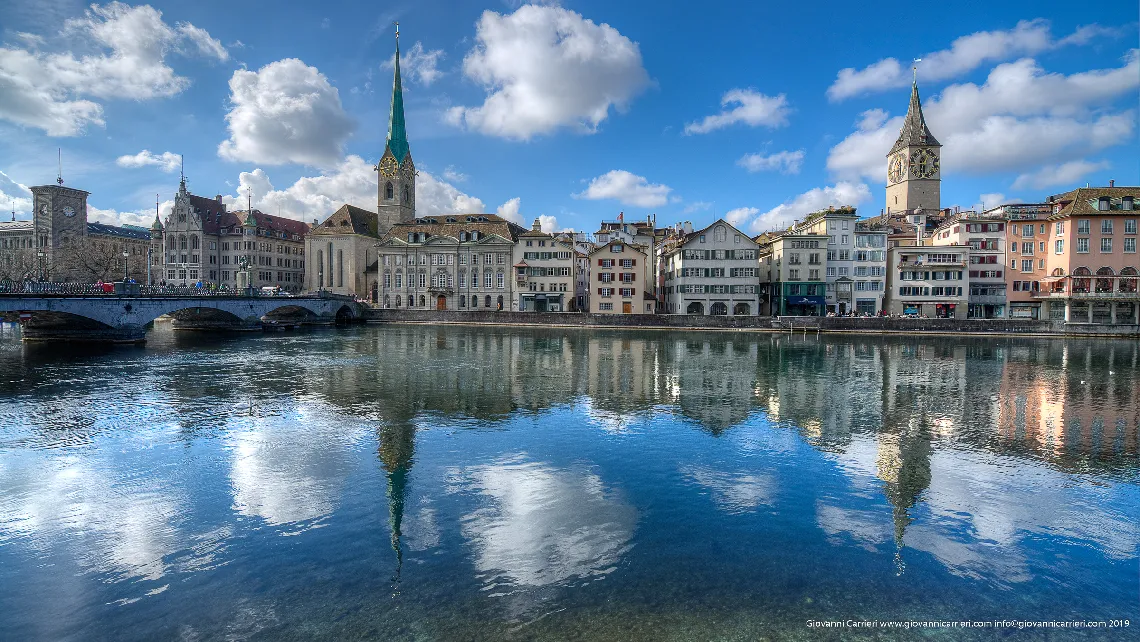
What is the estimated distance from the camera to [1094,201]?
72938 millimetres

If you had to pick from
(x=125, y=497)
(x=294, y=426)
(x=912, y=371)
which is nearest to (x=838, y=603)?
(x=125, y=497)

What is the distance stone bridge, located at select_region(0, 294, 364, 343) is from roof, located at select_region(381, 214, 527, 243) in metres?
26.6

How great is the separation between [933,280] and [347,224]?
92164 mm

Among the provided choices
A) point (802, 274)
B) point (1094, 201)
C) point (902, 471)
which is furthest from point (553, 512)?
point (1094, 201)

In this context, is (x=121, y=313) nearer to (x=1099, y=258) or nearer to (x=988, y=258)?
(x=988, y=258)

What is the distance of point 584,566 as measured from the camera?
9812 mm

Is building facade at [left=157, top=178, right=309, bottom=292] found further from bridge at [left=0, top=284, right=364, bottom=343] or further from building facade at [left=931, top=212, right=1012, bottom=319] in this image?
building facade at [left=931, top=212, right=1012, bottom=319]

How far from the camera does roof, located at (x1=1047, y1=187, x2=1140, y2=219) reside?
236 feet

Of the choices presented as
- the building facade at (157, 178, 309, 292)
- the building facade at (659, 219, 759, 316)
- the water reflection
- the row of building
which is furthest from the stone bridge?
the building facade at (659, 219, 759, 316)

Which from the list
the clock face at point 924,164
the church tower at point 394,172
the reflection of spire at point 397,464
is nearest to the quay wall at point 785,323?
the church tower at point 394,172

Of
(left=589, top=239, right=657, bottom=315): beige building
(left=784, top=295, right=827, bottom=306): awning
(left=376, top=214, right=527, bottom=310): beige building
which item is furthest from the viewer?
(left=376, top=214, right=527, bottom=310): beige building

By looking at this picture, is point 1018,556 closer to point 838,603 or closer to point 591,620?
point 838,603

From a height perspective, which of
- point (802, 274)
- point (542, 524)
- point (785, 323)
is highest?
point (802, 274)

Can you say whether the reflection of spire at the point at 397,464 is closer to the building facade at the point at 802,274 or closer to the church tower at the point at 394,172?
the building facade at the point at 802,274
